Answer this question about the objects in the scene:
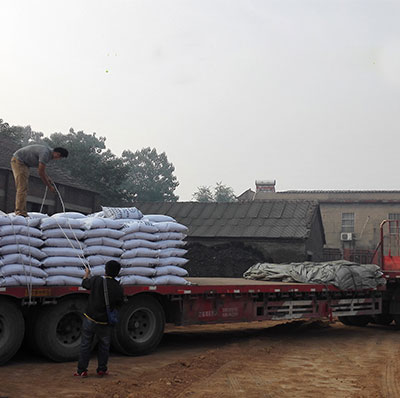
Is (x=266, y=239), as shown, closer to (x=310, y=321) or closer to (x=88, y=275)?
(x=310, y=321)

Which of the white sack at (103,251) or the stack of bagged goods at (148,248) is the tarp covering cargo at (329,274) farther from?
the white sack at (103,251)

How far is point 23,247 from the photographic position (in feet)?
26.5

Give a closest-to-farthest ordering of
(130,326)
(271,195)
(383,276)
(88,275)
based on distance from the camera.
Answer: (88,275) < (130,326) < (383,276) < (271,195)

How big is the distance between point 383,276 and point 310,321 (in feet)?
8.69

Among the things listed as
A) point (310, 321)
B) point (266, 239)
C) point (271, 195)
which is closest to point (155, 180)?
point (271, 195)

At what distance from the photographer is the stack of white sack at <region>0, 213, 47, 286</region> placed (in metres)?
7.86

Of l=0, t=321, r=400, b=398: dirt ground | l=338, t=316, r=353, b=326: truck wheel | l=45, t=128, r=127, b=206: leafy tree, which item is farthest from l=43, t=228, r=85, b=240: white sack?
l=45, t=128, r=127, b=206: leafy tree

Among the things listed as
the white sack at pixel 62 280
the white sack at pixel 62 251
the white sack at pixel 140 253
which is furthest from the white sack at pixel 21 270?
the white sack at pixel 140 253

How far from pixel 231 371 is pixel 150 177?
72594 mm

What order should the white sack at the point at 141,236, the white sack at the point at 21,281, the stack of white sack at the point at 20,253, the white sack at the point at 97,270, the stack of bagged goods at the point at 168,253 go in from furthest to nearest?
the stack of bagged goods at the point at 168,253 → the white sack at the point at 141,236 → the white sack at the point at 97,270 → the stack of white sack at the point at 20,253 → the white sack at the point at 21,281

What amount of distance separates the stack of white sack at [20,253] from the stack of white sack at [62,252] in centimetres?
12

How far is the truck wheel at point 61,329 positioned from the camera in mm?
8250

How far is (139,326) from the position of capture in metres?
9.34

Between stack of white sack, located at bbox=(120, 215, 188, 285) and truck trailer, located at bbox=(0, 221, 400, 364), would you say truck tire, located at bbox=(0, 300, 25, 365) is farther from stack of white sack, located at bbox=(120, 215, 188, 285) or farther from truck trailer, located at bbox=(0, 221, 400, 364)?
stack of white sack, located at bbox=(120, 215, 188, 285)
